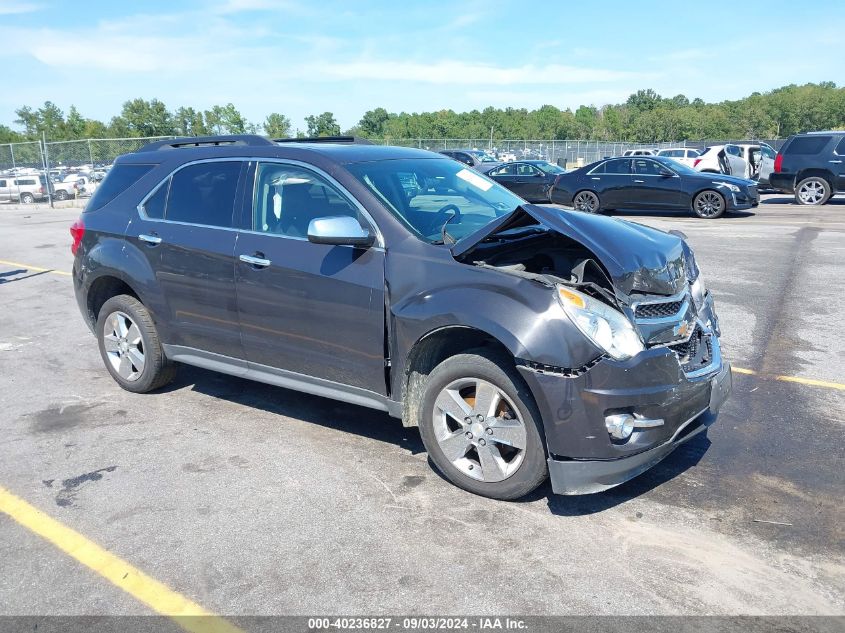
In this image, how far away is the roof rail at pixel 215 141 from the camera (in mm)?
4945

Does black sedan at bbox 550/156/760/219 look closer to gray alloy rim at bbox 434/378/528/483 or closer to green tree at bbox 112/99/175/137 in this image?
gray alloy rim at bbox 434/378/528/483

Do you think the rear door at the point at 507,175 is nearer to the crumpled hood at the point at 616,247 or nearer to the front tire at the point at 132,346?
the front tire at the point at 132,346

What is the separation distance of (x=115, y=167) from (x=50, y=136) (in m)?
69.0

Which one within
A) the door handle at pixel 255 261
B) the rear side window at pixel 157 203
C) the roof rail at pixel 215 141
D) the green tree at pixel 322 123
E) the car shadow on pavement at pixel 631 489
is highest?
the green tree at pixel 322 123

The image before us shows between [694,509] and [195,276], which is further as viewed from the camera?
[195,276]

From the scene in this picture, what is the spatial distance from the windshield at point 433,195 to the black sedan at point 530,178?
17.5m

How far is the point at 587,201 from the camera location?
18.4 m

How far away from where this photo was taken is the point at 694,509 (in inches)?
143

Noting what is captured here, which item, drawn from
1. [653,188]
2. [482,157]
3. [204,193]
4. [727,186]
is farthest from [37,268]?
[482,157]

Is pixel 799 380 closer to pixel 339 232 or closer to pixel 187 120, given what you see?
pixel 339 232

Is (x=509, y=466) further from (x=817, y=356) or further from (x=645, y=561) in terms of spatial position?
(x=817, y=356)

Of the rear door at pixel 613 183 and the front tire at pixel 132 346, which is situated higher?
the rear door at pixel 613 183

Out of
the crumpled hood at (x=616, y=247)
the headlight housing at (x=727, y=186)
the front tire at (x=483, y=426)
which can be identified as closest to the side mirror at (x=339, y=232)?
the crumpled hood at (x=616, y=247)

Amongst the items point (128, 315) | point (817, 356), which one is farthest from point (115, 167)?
point (817, 356)
